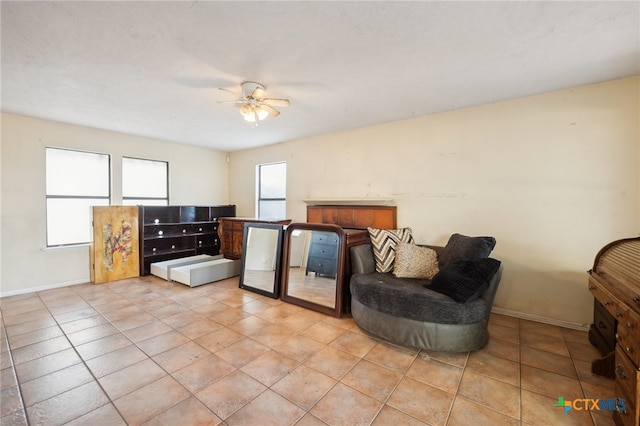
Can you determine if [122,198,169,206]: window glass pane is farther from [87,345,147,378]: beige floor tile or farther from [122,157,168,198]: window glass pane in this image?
[87,345,147,378]: beige floor tile

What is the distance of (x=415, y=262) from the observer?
2979 millimetres

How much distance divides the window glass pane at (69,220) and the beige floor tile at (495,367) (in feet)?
18.2

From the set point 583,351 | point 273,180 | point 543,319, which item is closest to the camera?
point 583,351

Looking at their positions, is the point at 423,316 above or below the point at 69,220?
below

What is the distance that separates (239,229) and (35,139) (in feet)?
10.4

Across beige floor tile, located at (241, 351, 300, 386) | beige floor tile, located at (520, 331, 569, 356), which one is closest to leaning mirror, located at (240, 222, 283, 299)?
beige floor tile, located at (241, 351, 300, 386)

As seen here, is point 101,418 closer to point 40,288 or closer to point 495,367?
point 495,367

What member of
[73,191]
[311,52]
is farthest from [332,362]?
[73,191]

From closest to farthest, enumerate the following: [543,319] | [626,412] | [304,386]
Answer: [626,412], [304,386], [543,319]

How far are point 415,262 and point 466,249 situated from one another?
1.74ft

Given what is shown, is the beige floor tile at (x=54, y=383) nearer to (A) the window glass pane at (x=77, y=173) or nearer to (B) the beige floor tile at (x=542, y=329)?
(A) the window glass pane at (x=77, y=173)

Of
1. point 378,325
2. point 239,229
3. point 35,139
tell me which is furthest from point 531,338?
point 35,139

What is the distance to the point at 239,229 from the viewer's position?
197 inches

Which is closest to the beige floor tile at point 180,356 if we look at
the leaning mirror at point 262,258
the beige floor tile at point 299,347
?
the beige floor tile at point 299,347
